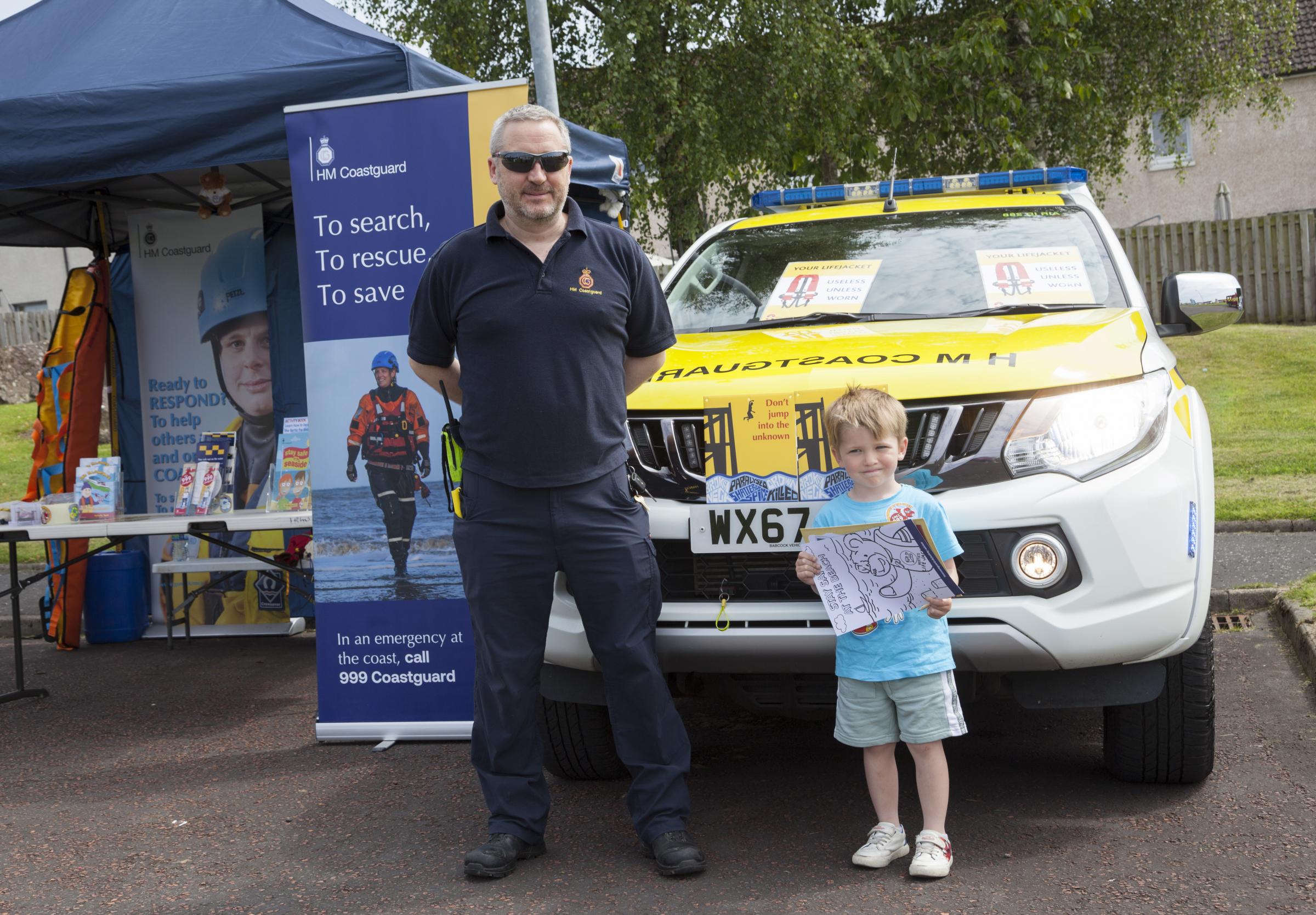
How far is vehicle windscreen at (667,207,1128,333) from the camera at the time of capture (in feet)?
14.0

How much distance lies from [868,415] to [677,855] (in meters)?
1.29

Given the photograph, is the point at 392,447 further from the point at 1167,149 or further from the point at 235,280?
the point at 1167,149

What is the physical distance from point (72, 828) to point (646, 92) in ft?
30.0

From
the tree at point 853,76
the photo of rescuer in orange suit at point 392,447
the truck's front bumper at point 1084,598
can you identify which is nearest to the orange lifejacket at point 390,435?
the photo of rescuer in orange suit at point 392,447

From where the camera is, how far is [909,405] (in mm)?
3432

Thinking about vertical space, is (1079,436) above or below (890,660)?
above

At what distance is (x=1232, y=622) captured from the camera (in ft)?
20.6

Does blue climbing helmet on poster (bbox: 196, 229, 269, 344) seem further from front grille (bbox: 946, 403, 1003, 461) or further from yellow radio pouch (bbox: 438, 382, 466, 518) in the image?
front grille (bbox: 946, 403, 1003, 461)

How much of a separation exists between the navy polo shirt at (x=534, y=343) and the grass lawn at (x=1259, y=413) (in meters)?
5.95

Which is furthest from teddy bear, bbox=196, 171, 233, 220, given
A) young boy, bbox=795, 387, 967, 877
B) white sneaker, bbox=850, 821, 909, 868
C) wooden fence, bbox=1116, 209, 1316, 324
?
wooden fence, bbox=1116, 209, 1316, 324

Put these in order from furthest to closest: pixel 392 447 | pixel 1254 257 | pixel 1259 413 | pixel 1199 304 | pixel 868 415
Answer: pixel 1254 257, pixel 1259 413, pixel 392 447, pixel 1199 304, pixel 868 415

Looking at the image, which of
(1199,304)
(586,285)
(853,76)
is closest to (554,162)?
(586,285)

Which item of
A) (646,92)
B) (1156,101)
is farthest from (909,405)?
(1156,101)

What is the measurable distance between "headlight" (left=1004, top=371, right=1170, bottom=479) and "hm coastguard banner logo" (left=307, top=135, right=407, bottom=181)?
9.06 feet
